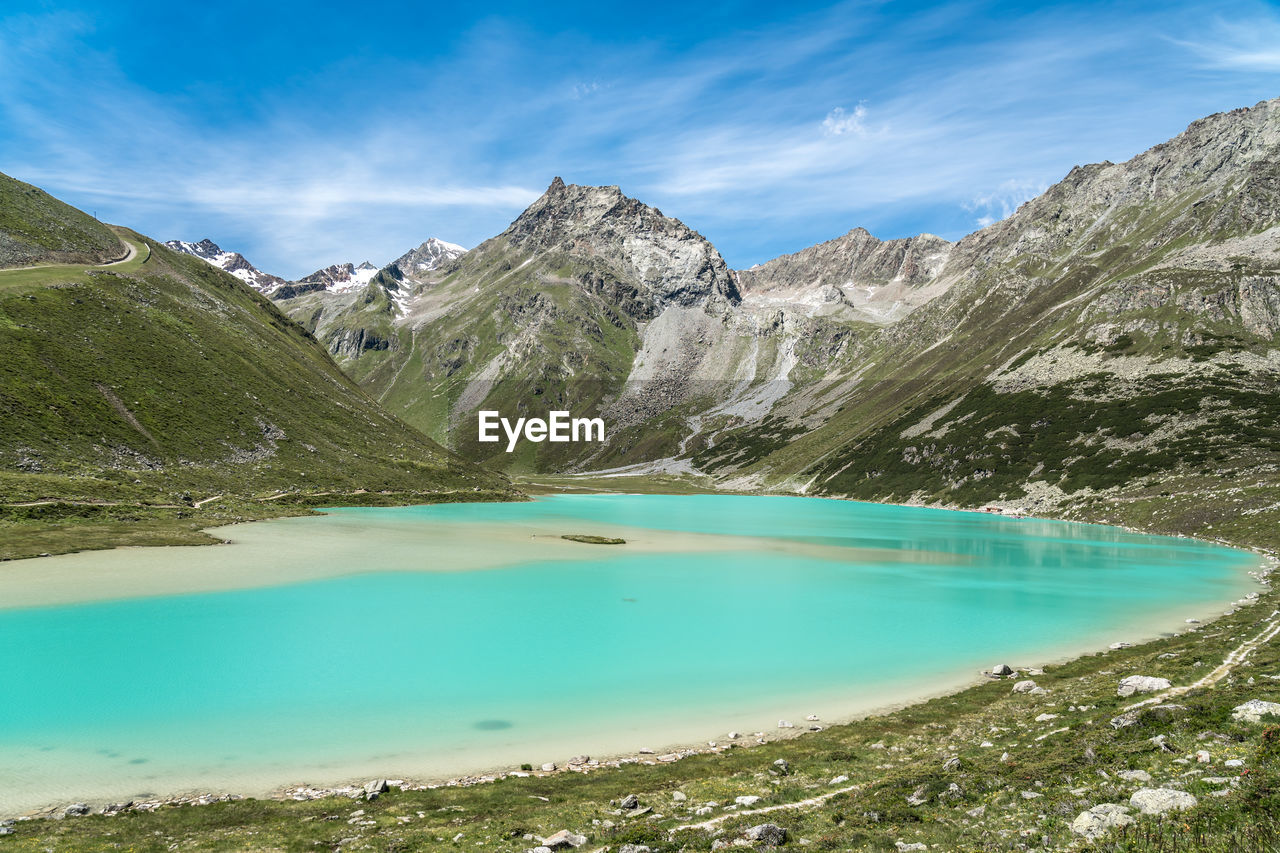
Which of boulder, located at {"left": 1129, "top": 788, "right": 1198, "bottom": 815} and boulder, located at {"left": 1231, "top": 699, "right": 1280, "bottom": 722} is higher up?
boulder, located at {"left": 1129, "top": 788, "right": 1198, "bottom": 815}

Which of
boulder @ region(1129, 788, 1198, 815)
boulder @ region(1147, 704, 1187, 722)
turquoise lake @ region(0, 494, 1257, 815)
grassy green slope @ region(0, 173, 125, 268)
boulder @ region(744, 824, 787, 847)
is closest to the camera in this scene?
boulder @ region(1129, 788, 1198, 815)

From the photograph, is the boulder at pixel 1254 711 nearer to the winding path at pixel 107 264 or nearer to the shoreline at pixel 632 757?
the shoreline at pixel 632 757

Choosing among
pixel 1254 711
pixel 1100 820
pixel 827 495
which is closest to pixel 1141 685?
pixel 1254 711

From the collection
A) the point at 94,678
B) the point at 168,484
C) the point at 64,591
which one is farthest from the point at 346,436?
the point at 94,678

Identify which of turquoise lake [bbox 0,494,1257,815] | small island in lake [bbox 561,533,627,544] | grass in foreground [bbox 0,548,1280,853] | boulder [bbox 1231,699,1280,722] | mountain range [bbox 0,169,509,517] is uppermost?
mountain range [bbox 0,169,509,517]

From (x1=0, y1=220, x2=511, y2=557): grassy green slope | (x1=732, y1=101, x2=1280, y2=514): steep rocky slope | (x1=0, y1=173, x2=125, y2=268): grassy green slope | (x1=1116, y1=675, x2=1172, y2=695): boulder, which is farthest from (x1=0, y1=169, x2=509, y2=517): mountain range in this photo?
(x1=732, y1=101, x2=1280, y2=514): steep rocky slope

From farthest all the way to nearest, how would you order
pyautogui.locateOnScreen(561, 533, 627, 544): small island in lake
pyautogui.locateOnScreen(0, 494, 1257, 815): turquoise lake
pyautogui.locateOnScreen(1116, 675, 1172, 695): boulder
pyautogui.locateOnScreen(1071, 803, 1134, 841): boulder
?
pyautogui.locateOnScreen(561, 533, 627, 544): small island in lake
pyautogui.locateOnScreen(1116, 675, 1172, 695): boulder
pyautogui.locateOnScreen(0, 494, 1257, 815): turquoise lake
pyautogui.locateOnScreen(1071, 803, 1134, 841): boulder

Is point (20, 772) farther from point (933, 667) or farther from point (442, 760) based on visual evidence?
point (933, 667)

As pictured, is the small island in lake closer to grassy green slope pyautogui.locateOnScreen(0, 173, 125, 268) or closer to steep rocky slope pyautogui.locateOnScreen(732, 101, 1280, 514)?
steep rocky slope pyautogui.locateOnScreen(732, 101, 1280, 514)
